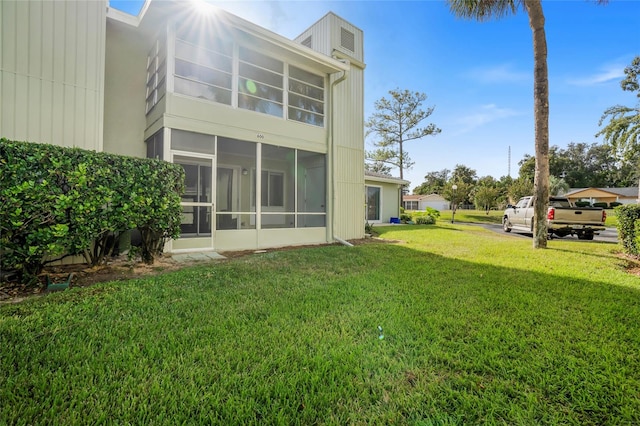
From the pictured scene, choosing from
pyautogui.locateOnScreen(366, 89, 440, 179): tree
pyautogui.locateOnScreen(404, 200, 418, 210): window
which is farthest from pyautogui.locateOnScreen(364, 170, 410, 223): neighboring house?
pyautogui.locateOnScreen(404, 200, 418, 210): window

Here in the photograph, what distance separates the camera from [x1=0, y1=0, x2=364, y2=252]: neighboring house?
5.15 metres

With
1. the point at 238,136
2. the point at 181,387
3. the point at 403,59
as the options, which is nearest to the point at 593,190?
the point at 403,59

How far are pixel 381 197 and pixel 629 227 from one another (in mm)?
12456

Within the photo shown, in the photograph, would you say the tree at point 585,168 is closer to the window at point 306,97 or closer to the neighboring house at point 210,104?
the neighboring house at point 210,104

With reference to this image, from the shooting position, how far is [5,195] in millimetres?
3463

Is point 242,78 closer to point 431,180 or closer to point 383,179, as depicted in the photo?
point 383,179

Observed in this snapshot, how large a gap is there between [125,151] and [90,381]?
7174 millimetres

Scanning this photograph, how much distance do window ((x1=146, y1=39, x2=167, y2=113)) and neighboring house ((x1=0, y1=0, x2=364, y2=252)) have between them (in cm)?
8

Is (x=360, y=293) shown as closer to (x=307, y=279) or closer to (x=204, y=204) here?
(x=307, y=279)

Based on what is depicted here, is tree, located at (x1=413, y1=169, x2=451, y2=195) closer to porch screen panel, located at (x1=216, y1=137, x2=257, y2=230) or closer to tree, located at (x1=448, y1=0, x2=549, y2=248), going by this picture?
tree, located at (x1=448, y1=0, x2=549, y2=248)

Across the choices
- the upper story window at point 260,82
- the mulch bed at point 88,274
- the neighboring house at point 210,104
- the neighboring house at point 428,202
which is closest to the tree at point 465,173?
the neighboring house at point 428,202

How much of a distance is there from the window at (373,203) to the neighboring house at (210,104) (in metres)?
8.21

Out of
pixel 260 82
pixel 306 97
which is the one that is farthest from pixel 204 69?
pixel 306 97

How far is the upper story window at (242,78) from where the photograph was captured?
22.5ft
